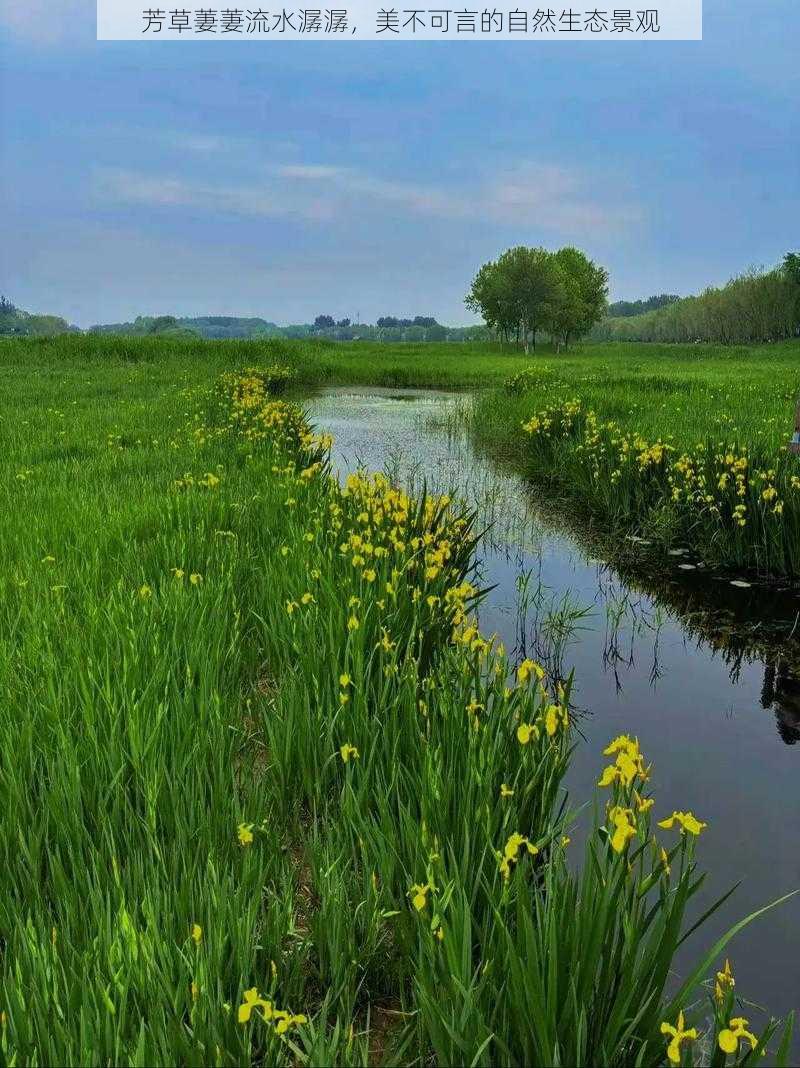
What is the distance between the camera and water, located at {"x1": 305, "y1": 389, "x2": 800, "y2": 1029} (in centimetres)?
380

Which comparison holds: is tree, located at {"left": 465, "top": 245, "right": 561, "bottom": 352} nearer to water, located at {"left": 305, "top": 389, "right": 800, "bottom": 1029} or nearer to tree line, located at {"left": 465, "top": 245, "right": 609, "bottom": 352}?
tree line, located at {"left": 465, "top": 245, "right": 609, "bottom": 352}

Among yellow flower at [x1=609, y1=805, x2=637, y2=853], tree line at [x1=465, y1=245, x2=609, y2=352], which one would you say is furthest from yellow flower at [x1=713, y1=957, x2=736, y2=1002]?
tree line at [x1=465, y1=245, x2=609, y2=352]

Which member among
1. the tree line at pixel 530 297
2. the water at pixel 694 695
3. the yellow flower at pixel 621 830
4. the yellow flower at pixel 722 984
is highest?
the tree line at pixel 530 297

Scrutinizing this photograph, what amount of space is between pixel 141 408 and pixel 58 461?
5848 mm

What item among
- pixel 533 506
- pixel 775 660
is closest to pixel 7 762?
pixel 775 660

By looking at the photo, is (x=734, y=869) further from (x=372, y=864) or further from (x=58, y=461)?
(x=58, y=461)

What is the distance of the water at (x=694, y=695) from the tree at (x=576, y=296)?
73168 mm

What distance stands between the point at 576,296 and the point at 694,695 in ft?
273

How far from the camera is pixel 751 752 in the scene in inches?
204

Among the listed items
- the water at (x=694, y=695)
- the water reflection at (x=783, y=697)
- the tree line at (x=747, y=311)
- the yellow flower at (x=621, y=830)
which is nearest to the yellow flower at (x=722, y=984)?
the yellow flower at (x=621, y=830)

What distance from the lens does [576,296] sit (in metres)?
83.1

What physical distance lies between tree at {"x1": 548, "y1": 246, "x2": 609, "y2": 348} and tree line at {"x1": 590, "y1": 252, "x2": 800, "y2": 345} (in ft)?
41.3

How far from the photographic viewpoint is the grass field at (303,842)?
7.25 feet

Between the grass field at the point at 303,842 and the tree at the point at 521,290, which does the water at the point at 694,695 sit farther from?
the tree at the point at 521,290
